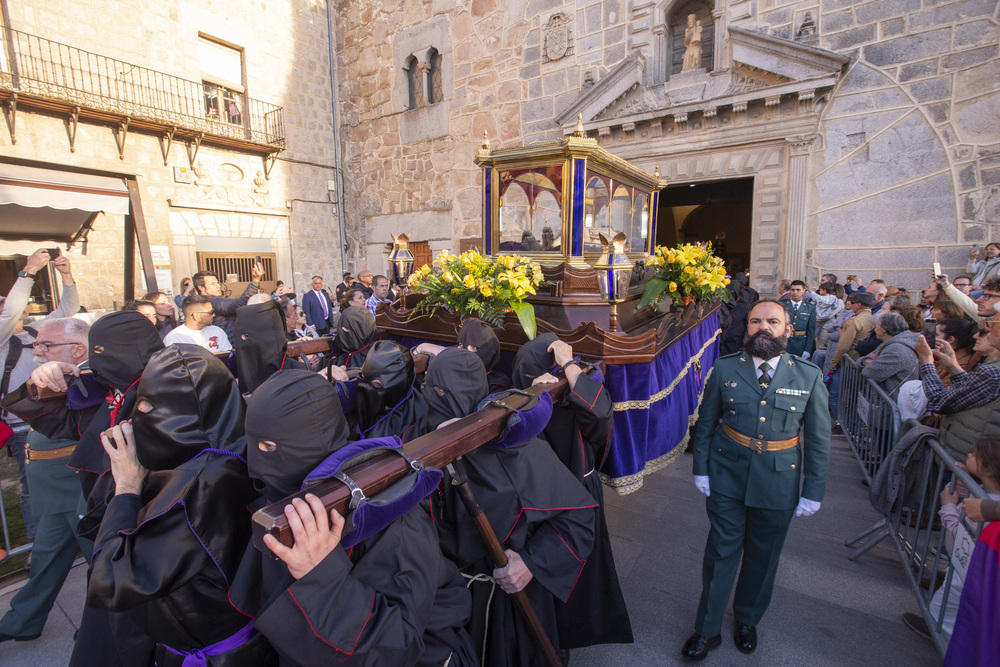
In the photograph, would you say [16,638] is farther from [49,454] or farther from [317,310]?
[317,310]

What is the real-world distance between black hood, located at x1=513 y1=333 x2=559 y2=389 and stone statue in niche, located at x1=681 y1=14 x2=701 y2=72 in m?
8.14

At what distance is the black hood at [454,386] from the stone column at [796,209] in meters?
7.78

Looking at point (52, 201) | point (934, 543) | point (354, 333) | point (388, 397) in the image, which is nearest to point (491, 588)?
point (388, 397)

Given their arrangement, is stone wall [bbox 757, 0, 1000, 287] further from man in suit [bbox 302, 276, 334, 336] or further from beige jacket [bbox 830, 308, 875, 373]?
man in suit [bbox 302, 276, 334, 336]

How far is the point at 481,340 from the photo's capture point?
9.60 feet

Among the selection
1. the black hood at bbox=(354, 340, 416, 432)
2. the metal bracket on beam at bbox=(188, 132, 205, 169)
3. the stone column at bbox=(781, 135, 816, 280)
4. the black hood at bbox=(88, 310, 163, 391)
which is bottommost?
the black hood at bbox=(354, 340, 416, 432)

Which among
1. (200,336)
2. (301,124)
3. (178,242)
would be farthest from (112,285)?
(200,336)

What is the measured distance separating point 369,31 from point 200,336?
1250 centimetres

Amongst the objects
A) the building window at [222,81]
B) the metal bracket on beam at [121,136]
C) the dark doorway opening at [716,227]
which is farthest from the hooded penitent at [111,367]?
the dark doorway opening at [716,227]

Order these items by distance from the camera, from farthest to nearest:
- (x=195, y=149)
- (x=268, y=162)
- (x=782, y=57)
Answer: (x=268, y=162)
(x=195, y=149)
(x=782, y=57)

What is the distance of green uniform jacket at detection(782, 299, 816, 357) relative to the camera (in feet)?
22.0

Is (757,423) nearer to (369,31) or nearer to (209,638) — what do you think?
(209,638)

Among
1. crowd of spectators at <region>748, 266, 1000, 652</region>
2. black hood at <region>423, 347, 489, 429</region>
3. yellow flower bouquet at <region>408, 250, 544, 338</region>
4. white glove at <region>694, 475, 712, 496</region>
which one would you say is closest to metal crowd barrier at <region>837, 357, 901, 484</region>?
crowd of spectators at <region>748, 266, 1000, 652</region>

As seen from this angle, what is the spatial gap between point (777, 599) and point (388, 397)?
8.78ft
